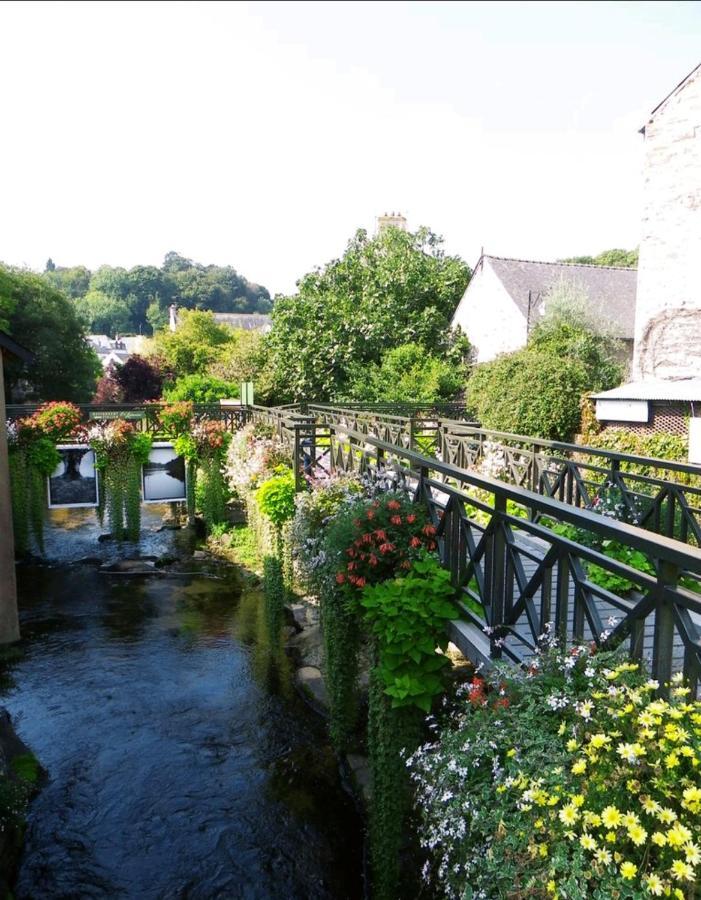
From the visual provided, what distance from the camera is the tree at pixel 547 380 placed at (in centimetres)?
1759

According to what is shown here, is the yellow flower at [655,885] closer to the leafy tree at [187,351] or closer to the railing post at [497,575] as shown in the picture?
the railing post at [497,575]

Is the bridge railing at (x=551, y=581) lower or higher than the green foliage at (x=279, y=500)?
higher

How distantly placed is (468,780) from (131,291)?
356ft

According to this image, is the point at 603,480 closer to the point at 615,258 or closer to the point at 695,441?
the point at 695,441

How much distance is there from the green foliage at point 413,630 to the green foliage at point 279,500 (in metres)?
4.95

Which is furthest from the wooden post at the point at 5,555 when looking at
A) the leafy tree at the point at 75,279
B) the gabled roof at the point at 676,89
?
the leafy tree at the point at 75,279

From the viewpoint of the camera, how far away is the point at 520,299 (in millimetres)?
25234

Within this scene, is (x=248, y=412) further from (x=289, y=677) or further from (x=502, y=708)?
(x=502, y=708)

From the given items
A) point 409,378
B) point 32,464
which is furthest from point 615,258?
point 32,464

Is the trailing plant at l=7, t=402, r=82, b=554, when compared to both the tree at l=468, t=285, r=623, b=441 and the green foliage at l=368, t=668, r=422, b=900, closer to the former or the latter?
the tree at l=468, t=285, r=623, b=441

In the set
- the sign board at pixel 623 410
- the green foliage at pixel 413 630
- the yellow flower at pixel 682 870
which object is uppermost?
the sign board at pixel 623 410

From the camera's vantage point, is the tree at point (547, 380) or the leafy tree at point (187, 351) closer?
the tree at point (547, 380)

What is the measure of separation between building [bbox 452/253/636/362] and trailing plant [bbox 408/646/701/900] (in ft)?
74.2

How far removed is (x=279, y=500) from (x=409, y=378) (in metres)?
15.7
